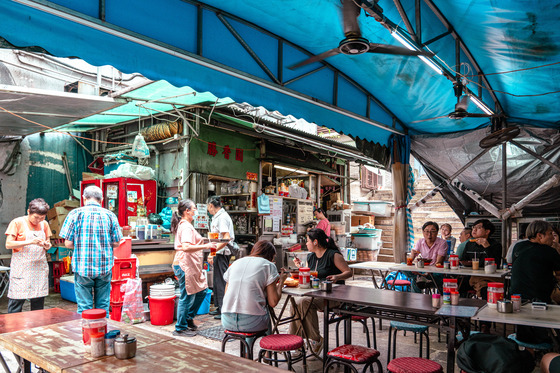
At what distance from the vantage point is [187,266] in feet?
19.2

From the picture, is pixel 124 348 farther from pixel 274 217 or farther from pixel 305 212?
pixel 305 212

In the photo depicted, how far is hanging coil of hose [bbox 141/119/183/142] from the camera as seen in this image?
29.8 feet

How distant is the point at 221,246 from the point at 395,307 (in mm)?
3496

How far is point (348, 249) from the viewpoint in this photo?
1302 cm

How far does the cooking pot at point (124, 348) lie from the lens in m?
2.29

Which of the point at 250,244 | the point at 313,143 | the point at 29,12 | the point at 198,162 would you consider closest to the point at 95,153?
the point at 198,162

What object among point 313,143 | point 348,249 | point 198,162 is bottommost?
point 348,249

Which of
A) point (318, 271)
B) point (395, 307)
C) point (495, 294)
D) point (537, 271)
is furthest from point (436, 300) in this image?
point (318, 271)

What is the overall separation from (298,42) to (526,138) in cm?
549

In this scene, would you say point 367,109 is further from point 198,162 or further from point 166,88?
point 198,162

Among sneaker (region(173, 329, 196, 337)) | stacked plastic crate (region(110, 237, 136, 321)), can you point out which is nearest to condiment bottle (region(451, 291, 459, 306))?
sneaker (region(173, 329, 196, 337))

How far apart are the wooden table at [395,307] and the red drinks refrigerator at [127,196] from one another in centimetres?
555

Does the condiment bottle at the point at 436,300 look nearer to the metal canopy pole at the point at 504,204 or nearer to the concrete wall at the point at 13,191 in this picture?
the metal canopy pole at the point at 504,204

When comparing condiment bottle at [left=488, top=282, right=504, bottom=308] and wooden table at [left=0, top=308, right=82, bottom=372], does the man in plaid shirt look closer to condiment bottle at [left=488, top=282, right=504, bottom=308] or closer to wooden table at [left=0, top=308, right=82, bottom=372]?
wooden table at [left=0, top=308, right=82, bottom=372]
